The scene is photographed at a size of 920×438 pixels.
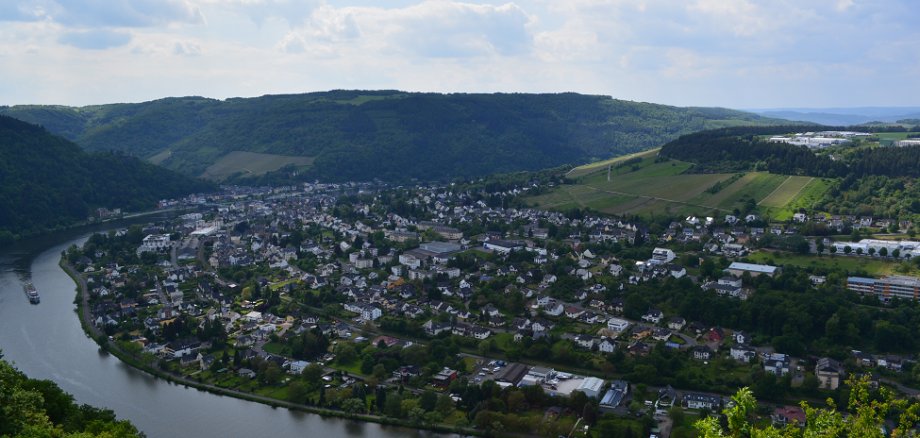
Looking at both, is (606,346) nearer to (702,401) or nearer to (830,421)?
(702,401)

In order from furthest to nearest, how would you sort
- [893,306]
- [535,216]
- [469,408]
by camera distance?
1. [535,216]
2. [893,306]
3. [469,408]

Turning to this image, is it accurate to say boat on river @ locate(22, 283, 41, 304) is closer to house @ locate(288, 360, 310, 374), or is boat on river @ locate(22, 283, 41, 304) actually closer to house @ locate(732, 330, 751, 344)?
house @ locate(288, 360, 310, 374)

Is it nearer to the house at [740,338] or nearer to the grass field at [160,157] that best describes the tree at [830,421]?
the house at [740,338]

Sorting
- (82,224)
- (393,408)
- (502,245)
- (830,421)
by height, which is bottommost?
(393,408)

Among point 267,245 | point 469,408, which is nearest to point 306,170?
point 267,245

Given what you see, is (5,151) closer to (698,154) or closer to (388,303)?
(388,303)

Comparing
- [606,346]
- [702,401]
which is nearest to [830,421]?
[702,401]
